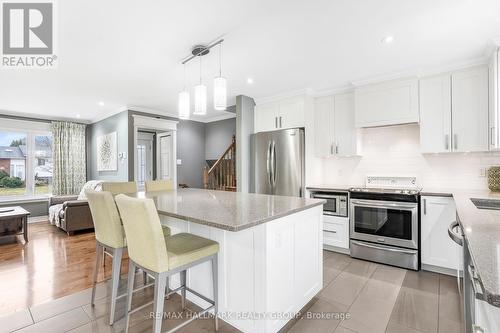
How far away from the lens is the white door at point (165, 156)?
5.87 metres

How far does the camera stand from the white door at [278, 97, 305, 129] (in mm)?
3922

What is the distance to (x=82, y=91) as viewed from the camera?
3998 millimetres

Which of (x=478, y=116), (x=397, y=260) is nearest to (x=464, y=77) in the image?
(x=478, y=116)

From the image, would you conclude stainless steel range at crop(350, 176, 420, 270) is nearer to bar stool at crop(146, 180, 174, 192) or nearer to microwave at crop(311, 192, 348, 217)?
microwave at crop(311, 192, 348, 217)

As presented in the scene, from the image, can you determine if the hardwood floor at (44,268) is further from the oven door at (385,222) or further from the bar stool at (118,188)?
the oven door at (385,222)

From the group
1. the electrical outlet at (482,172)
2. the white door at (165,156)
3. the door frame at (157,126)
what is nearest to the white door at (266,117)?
the door frame at (157,126)

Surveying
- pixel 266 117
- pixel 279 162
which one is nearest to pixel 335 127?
pixel 279 162

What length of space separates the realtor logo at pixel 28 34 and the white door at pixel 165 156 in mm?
3053

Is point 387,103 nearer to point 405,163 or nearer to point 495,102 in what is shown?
point 405,163

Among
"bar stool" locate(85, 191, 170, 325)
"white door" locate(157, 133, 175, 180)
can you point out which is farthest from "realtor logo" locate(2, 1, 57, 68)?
"white door" locate(157, 133, 175, 180)

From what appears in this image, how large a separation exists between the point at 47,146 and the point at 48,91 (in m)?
2.86

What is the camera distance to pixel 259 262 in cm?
163

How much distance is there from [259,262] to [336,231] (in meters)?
2.23

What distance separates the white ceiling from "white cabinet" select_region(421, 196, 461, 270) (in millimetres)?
1669
